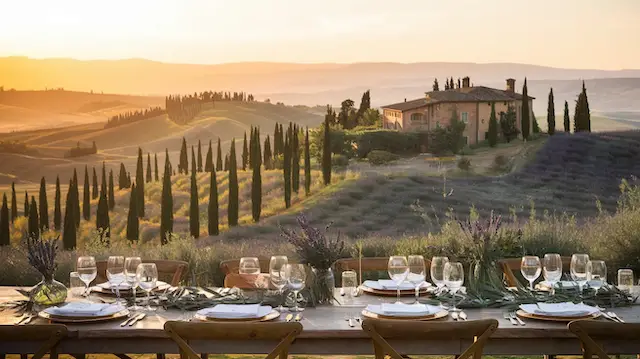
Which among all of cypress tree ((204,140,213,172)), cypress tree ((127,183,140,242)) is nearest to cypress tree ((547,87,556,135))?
cypress tree ((204,140,213,172))

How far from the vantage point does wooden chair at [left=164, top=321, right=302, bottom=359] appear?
10.0ft

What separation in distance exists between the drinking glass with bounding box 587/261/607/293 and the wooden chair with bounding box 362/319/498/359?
1.00 meters

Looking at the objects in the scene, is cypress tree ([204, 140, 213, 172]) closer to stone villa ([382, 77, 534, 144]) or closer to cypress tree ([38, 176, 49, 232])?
stone villa ([382, 77, 534, 144])

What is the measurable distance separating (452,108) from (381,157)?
2.30 m

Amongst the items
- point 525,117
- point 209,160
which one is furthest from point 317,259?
point 525,117

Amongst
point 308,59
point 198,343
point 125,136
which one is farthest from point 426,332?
point 125,136

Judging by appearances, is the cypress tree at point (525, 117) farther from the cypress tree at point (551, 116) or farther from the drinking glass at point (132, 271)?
the drinking glass at point (132, 271)

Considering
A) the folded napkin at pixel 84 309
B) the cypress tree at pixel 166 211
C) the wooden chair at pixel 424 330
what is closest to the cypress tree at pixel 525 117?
the cypress tree at pixel 166 211

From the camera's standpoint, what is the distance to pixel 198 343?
3.34 m

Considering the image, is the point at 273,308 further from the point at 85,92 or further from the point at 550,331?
the point at 85,92

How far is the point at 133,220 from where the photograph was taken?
16.9 meters

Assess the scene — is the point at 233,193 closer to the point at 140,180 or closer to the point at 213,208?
the point at 213,208

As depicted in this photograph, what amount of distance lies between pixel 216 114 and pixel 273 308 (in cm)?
1597

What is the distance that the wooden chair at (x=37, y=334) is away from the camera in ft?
10.3
